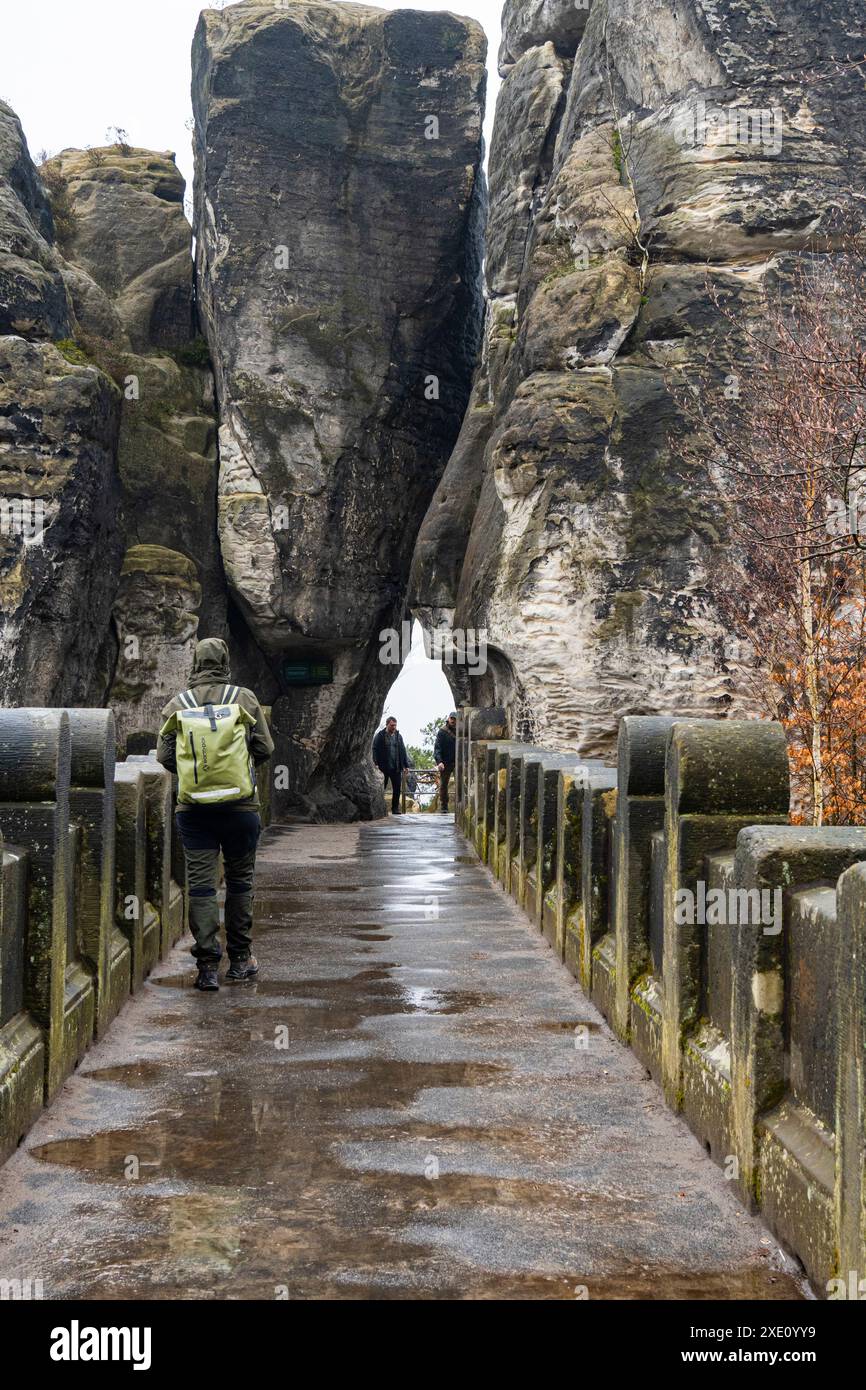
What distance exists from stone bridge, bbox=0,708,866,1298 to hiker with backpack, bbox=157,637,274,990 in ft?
0.96

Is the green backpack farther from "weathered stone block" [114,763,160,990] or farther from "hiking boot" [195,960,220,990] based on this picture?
"hiking boot" [195,960,220,990]

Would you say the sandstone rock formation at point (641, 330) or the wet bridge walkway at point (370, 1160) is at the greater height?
the sandstone rock formation at point (641, 330)

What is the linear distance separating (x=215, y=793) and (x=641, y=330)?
40.0 feet

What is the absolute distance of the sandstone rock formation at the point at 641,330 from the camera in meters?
17.1

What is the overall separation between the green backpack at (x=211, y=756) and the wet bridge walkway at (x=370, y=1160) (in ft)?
3.75

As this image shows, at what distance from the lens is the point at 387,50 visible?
90.6 feet

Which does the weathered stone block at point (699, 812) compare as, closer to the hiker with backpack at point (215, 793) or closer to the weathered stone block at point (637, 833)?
the weathered stone block at point (637, 833)

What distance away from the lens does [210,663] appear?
8.17 meters

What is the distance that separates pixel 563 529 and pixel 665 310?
10.6ft
